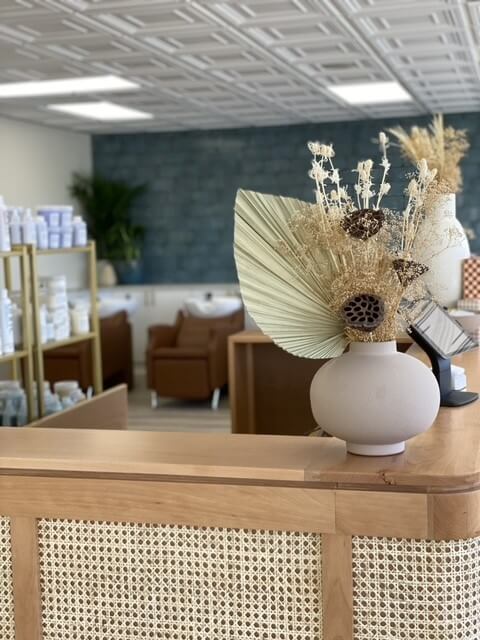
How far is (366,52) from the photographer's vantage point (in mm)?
7168

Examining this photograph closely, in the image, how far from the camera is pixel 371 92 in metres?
9.38

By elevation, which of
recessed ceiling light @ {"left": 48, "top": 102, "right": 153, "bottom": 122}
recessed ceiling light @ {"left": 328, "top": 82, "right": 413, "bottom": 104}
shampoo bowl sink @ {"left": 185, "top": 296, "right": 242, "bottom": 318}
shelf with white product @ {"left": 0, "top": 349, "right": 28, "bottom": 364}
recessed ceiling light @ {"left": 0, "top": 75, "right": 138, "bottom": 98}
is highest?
recessed ceiling light @ {"left": 328, "top": 82, "right": 413, "bottom": 104}

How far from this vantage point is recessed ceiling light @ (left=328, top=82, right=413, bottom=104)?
886 cm

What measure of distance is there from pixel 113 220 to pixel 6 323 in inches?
310

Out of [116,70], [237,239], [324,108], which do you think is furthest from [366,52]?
[237,239]

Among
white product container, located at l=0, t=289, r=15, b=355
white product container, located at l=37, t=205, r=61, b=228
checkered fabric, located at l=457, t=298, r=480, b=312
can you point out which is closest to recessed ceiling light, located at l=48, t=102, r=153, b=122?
white product container, located at l=37, t=205, r=61, b=228

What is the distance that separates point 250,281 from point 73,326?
3419mm

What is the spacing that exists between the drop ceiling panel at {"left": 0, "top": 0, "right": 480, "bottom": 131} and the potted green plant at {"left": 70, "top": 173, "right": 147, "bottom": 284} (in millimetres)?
2348

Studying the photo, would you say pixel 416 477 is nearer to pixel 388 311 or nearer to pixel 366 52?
pixel 388 311

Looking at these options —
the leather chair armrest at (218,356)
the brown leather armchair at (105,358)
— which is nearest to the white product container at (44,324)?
the leather chair armrest at (218,356)

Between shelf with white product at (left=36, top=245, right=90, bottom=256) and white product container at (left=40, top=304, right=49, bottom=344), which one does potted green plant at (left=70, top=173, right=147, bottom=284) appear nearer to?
shelf with white product at (left=36, top=245, right=90, bottom=256)

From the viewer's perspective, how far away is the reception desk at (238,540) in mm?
2074

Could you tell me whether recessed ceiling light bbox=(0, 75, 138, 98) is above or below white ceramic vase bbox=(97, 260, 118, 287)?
above

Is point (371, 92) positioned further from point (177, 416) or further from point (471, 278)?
point (471, 278)
